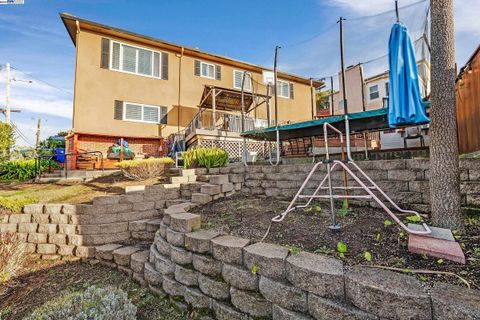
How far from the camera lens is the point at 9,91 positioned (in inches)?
672

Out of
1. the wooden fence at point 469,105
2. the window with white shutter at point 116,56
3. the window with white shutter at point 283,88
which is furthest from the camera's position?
the window with white shutter at point 283,88

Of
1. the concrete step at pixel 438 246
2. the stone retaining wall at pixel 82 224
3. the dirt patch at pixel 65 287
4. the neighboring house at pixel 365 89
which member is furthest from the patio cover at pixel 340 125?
the neighboring house at pixel 365 89

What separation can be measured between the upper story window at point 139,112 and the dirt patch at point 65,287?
791 centimetres

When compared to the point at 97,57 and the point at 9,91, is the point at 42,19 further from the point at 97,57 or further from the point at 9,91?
the point at 9,91

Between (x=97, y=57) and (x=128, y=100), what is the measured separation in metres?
2.27

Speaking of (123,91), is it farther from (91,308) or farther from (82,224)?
(91,308)

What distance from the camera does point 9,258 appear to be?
3756 millimetres

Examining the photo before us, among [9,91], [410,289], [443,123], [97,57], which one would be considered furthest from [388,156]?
[9,91]

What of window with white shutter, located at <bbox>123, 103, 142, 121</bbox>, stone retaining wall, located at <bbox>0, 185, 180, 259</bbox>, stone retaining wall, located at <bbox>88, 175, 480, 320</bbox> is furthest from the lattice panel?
stone retaining wall, located at <bbox>88, 175, 480, 320</bbox>

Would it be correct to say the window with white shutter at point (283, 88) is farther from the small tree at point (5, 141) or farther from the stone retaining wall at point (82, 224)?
the small tree at point (5, 141)

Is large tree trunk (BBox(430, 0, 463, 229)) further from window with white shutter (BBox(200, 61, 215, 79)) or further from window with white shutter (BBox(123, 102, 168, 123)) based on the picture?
window with white shutter (BBox(200, 61, 215, 79))

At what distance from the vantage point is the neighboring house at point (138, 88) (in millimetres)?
9961

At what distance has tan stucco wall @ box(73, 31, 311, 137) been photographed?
9.94 meters

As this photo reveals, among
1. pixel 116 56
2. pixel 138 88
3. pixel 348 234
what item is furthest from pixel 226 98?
pixel 348 234
